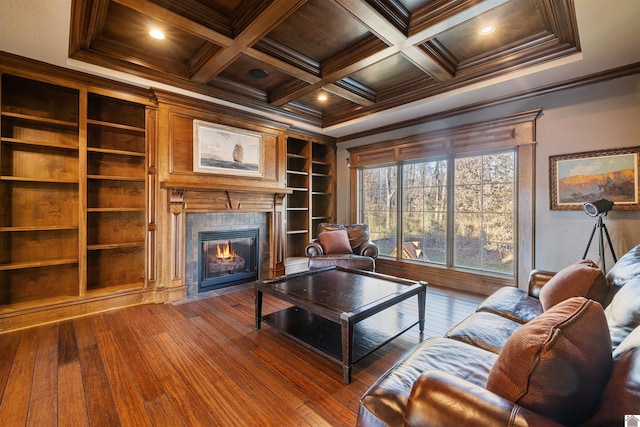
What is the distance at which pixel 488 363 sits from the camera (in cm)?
134

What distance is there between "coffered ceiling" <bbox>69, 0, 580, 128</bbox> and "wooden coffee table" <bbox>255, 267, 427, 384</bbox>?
2.28 meters

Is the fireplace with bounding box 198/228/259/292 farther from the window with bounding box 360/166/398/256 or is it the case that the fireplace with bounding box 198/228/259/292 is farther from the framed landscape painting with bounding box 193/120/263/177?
the window with bounding box 360/166/398/256

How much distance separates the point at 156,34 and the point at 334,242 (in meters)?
3.30

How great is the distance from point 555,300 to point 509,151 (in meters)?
2.55

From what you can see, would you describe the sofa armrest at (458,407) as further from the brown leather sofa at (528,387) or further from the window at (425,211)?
the window at (425,211)

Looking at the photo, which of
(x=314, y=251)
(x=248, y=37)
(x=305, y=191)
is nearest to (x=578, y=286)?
(x=314, y=251)

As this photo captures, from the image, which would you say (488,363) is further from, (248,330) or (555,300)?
(248,330)

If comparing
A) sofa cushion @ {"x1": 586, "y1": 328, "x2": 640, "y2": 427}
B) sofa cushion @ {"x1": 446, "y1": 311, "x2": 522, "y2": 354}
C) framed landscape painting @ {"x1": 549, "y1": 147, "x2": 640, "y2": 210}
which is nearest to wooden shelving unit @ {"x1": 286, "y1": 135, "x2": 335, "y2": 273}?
sofa cushion @ {"x1": 446, "y1": 311, "x2": 522, "y2": 354}

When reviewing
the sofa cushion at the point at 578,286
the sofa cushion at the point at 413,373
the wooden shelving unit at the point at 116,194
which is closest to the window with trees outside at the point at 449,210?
the sofa cushion at the point at 578,286

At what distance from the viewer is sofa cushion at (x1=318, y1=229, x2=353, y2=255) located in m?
4.37

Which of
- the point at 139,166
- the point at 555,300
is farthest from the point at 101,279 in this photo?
the point at 555,300

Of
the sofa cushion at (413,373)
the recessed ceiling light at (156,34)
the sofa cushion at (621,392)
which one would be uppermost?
the recessed ceiling light at (156,34)

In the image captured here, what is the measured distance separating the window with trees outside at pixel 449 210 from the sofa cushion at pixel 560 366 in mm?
3202

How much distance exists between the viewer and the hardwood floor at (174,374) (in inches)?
63.6
